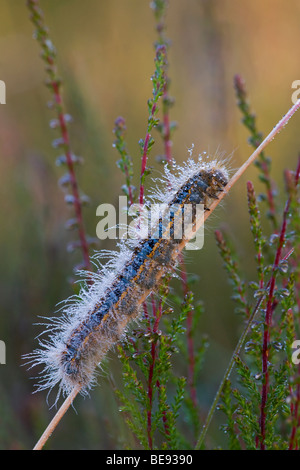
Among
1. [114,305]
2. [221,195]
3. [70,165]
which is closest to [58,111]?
[70,165]

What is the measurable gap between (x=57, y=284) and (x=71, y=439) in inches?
55.8

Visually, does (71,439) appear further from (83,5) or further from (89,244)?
(83,5)

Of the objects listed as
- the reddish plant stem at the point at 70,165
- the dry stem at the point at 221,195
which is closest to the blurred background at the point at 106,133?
the dry stem at the point at 221,195

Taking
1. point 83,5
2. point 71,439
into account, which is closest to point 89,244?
point 71,439

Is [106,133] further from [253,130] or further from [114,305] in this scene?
[114,305]

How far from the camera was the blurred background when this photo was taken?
4504 millimetres

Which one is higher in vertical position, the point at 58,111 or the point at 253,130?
the point at 58,111

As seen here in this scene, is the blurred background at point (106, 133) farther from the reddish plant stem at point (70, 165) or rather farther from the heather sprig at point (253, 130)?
the reddish plant stem at point (70, 165)

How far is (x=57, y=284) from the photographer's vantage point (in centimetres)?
471

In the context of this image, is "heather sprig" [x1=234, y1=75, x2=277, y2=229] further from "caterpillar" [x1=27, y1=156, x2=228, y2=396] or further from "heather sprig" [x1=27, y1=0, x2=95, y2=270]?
"heather sprig" [x1=27, y1=0, x2=95, y2=270]

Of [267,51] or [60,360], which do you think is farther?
[267,51]

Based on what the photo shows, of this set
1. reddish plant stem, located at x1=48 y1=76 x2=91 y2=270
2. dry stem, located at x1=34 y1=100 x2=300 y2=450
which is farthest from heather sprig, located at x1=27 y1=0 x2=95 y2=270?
dry stem, located at x1=34 y1=100 x2=300 y2=450

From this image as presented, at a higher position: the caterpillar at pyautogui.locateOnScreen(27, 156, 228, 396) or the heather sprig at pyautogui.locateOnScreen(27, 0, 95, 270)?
the heather sprig at pyautogui.locateOnScreen(27, 0, 95, 270)

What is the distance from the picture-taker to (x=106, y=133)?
600 cm
